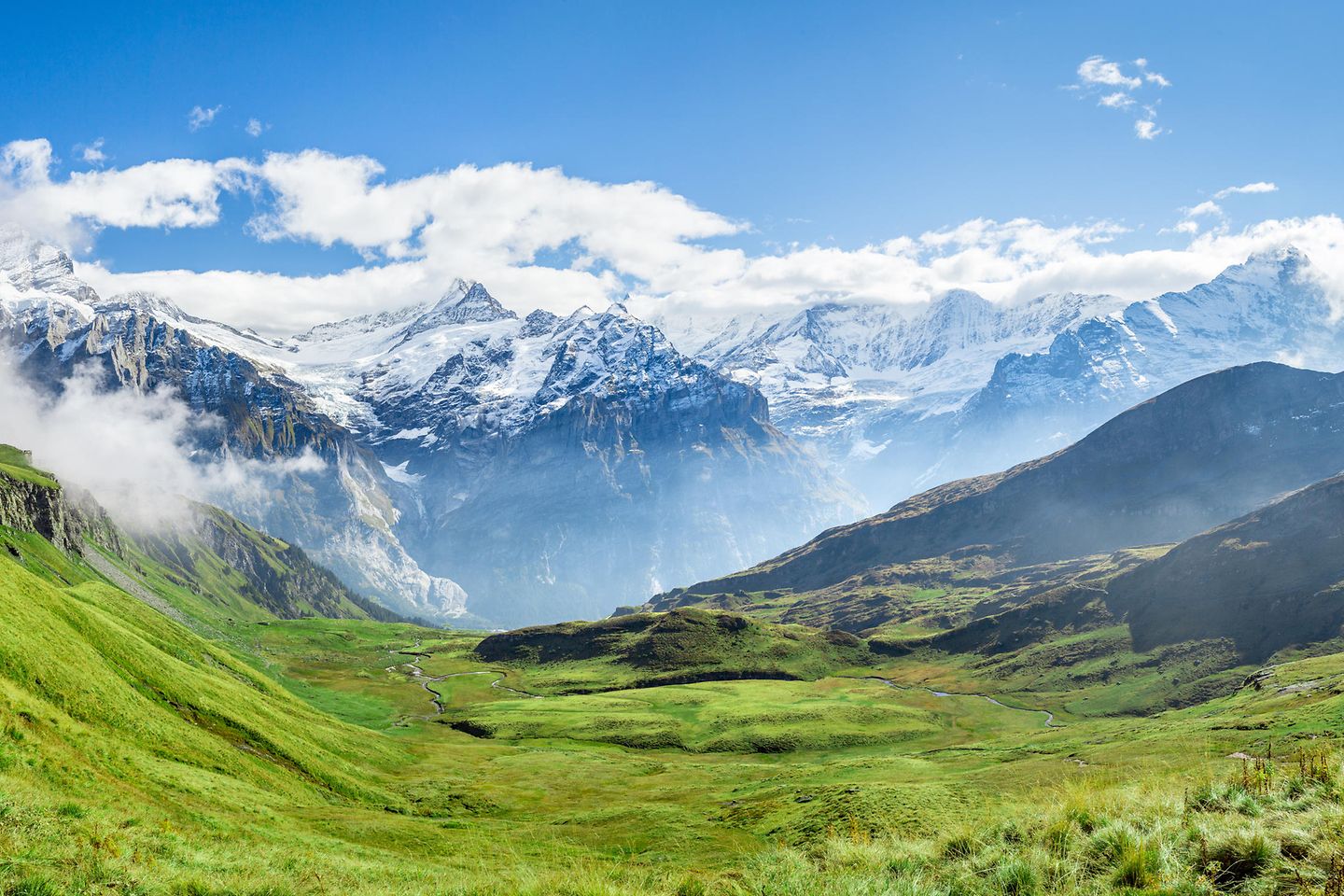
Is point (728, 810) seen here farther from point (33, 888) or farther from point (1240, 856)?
point (33, 888)

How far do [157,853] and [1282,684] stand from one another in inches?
6179

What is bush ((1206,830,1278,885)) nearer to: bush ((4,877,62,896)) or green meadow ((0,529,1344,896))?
green meadow ((0,529,1344,896))

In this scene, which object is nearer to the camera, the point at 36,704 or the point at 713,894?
the point at 713,894

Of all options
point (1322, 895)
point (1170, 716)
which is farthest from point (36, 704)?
point (1170, 716)

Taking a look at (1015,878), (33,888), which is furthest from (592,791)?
(33,888)

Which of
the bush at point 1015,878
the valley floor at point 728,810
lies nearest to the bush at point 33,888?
the valley floor at point 728,810

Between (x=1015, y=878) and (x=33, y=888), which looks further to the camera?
(x=1015, y=878)

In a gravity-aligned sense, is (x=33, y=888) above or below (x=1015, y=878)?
above

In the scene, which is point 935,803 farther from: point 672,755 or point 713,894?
point 672,755

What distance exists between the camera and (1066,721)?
165m

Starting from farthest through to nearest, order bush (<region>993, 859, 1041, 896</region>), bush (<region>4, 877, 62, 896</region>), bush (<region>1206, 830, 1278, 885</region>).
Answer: bush (<region>993, 859, 1041, 896</region>) < bush (<region>4, 877, 62, 896</region>) < bush (<region>1206, 830, 1278, 885</region>)

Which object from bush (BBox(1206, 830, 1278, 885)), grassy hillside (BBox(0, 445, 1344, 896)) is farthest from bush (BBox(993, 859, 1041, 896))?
bush (BBox(1206, 830, 1278, 885))

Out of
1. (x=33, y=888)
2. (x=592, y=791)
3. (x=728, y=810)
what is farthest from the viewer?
(x=592, y=791)

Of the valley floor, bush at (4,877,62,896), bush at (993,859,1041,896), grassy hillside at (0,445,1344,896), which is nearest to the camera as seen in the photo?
bush at (4,877,62,896)
